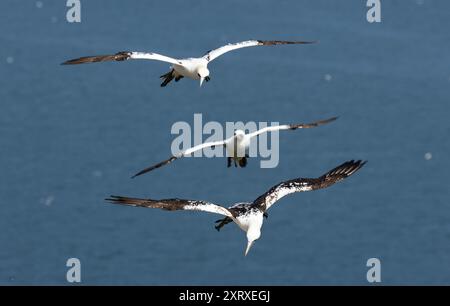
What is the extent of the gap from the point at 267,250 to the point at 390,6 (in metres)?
38.8

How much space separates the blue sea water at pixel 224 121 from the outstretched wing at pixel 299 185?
37794 mm

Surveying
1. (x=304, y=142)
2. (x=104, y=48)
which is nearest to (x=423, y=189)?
(x=304, y=142)

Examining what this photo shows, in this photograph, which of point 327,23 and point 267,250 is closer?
point 267,250

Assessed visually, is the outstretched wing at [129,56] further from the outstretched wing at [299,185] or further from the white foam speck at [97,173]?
the white foam speck at [97,173]

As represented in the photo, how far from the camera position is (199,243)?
304 feet

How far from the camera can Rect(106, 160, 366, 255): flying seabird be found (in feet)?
145

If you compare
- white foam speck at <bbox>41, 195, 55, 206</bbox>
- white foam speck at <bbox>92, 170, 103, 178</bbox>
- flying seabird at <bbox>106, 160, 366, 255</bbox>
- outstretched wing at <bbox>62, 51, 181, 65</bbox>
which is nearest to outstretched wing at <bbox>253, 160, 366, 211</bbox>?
flying seabird at <bbox>106, 160, 366, 255</bbox>

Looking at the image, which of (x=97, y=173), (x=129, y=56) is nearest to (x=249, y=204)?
(x=129, y=56)

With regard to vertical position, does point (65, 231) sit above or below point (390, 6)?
below

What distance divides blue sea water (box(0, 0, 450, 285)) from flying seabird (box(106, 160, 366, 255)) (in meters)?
38.2

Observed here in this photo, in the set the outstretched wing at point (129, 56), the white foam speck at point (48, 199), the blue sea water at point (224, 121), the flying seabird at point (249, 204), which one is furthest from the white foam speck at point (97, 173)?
the flying seabird at point (249, 204)

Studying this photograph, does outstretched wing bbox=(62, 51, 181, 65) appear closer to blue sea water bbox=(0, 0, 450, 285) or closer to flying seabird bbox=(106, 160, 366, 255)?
flying seabird bbox=(106, 160, 366, 255)
